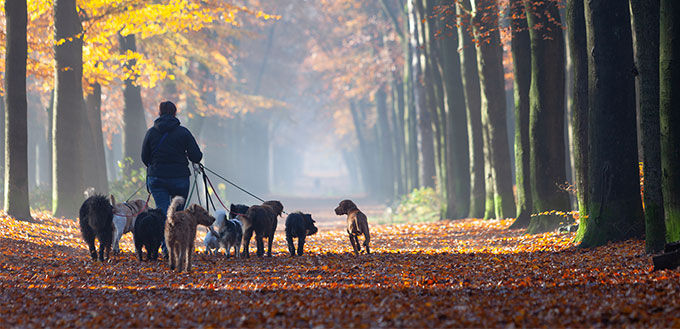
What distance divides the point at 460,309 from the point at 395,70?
3209 cm

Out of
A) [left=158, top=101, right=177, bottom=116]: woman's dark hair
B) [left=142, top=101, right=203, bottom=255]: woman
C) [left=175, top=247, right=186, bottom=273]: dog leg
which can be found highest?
[left=158, top=101, right=177, bottom=116]: woman's dark hair

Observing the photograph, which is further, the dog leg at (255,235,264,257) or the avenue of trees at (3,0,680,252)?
the dog leg at (255,235,264,257)

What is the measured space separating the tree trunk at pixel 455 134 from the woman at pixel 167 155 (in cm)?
1200

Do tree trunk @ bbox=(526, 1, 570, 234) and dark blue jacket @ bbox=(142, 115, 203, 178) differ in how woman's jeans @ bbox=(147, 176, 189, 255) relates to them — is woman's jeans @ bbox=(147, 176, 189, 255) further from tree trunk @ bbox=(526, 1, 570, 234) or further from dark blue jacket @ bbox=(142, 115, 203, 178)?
tree trunk @ bbox=(526, 1, 570, 234)

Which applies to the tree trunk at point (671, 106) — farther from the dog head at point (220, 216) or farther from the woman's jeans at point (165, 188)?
the woman's jeans at point (165, 188)

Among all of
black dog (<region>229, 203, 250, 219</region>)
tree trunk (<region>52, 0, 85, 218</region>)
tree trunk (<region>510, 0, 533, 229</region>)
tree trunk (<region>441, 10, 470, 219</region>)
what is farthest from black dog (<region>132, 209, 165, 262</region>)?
tree trunk (<region>441, 10, 470, 219</region>)

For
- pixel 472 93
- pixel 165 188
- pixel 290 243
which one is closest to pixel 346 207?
pixel 290 243

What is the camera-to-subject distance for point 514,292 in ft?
28.1

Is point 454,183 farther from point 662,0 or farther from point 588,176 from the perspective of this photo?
point 662,0

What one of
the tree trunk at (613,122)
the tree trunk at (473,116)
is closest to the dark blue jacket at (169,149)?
the tree trunk at (613,122)

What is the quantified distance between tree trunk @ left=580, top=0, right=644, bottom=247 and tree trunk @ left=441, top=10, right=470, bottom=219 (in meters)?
10.2

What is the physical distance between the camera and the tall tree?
Result: 1026cm

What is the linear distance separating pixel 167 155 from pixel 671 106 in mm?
6828

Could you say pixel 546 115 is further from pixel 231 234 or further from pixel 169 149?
pixel 169 149
